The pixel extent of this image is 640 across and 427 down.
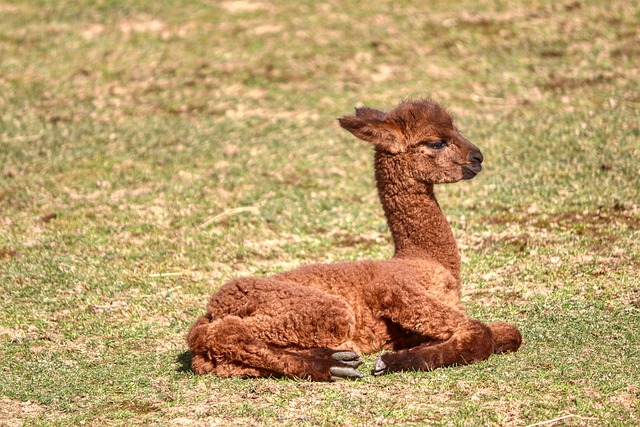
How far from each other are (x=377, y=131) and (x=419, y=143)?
340mm

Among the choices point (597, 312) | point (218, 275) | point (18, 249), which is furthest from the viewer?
point (18, 249)

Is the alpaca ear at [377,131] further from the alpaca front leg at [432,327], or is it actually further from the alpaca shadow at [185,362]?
the alpaca shadow at [185,362]

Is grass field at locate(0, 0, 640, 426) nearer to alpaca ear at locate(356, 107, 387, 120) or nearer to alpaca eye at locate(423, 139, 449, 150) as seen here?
alpaca eye at locate(423, 139, 449, 150)

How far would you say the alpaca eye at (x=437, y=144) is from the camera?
7.42 m

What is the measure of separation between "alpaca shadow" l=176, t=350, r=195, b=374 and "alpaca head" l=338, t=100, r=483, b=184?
6.97 feet

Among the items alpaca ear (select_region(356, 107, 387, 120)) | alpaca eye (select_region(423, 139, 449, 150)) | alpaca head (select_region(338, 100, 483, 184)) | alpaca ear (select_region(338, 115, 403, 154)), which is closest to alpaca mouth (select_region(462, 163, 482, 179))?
alpaca head (select_region(338, 100, 483, 184))

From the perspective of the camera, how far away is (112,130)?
48.1 ft

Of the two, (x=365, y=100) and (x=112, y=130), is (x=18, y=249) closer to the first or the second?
(x=112, y=130)

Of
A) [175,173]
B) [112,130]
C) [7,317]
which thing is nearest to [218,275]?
[7,317]

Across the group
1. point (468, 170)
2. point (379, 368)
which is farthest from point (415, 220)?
point (379, 368)

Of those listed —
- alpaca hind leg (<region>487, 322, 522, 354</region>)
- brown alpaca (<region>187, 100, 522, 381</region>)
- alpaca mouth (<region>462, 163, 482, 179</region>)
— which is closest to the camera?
brown alpaca (<region>187, 100, 522, 381</region>)

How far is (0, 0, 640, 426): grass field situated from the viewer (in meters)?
6.29

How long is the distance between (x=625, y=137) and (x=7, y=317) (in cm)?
826

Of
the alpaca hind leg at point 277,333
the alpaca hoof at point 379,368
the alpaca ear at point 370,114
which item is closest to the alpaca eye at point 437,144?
the alpaca ear at point 370,114
